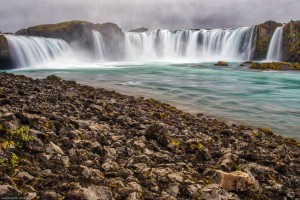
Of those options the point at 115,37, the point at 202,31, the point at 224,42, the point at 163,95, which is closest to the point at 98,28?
the point at 115,37

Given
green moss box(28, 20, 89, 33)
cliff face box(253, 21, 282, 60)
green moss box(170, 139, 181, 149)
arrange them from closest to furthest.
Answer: green moss box(170, 139, 181, 149)
cliff face box(253, 21, 282, 60)
green moss box(28, 20, 89, 33)

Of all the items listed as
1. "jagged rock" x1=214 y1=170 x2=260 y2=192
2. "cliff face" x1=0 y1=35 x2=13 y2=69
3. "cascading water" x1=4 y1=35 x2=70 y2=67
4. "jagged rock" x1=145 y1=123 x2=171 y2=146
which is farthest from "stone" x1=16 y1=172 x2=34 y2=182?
"cascading water" x1=4 y1=35 x2=70 y2=67

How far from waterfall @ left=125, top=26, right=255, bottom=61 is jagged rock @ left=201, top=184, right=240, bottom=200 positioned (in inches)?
3202

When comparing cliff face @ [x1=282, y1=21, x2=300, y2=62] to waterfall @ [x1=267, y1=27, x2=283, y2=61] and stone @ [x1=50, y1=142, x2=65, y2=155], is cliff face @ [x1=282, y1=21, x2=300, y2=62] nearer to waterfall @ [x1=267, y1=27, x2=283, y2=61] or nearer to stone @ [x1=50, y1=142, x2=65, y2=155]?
waterfall @ [x1=267, y1=27, x2=283, y2=61]

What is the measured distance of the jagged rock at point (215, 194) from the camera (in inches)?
201

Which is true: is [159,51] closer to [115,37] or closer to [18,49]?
[115,37]

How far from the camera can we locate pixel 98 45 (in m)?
86.1

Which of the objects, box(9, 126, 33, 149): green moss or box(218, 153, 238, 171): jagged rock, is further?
box(218, 153, 238, 171): jagged rock

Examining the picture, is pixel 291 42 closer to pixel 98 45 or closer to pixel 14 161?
pixel 98 45

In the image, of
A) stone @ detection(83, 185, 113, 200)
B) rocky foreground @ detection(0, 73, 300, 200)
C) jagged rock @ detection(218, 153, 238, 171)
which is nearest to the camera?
stone @ detection(83, 185, 113, 200)

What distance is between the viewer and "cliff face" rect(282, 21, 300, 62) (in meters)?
67.7

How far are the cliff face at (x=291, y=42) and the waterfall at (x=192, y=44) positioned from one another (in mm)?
10004

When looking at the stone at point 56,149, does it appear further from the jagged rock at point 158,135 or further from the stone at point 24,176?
the jagged rock at point 158,135

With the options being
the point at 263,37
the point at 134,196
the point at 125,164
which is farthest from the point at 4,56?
the point at 263,37
